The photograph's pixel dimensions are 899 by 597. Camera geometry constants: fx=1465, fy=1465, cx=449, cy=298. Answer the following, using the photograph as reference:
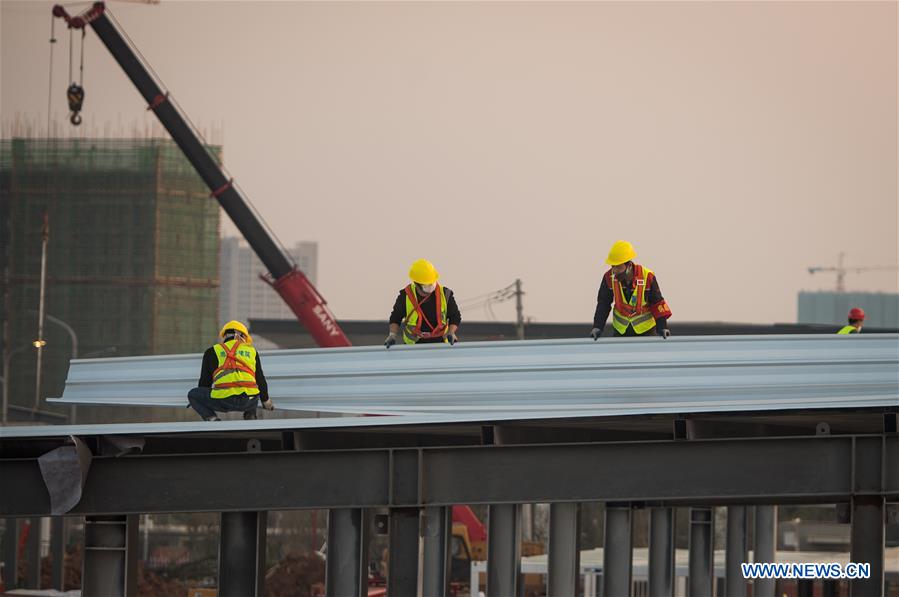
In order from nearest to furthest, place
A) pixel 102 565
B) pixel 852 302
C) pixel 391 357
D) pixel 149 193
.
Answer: pixel 102 565
pixel 391 357
pixel 149 193
pixel 852 302

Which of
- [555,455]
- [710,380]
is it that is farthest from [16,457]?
[710,380]

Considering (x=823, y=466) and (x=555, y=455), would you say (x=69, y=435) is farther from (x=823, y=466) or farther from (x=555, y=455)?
(x=823, y=466)

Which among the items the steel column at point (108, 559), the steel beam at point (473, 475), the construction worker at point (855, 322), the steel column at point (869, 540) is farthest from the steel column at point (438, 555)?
the construction worker at point (855, 322)

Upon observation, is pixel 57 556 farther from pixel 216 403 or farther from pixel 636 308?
pixel 636 308

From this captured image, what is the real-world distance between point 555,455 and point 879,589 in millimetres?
3369

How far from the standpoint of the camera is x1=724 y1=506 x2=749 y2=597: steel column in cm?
2839

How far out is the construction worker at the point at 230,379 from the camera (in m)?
15.1

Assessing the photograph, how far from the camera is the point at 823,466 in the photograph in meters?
14.1

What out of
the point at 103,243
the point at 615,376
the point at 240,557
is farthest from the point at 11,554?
the point at 103,243

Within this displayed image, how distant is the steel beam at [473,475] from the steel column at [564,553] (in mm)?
6032

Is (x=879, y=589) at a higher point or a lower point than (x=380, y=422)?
lower

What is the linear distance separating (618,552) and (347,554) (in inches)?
286

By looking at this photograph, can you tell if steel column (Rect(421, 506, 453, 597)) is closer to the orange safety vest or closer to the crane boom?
the orange safety vest

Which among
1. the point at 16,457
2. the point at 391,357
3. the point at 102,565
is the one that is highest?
the point at 391,357
